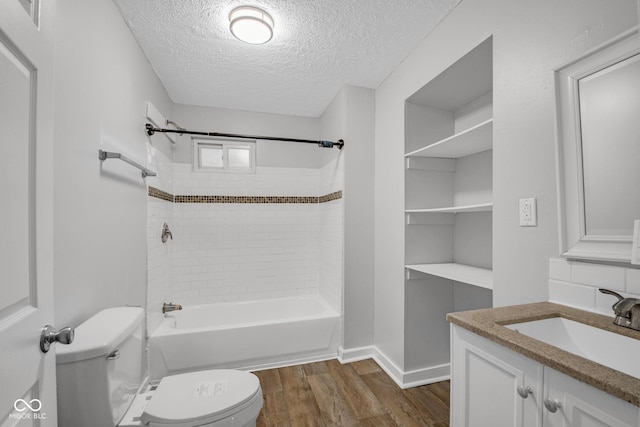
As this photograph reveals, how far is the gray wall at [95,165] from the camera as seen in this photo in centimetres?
115

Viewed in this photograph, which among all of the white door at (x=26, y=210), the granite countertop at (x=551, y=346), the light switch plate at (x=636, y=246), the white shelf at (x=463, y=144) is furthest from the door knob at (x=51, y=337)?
the white shelf at (x=463, y=144)

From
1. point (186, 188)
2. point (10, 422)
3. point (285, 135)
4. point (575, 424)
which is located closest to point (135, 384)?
point (10, 422)

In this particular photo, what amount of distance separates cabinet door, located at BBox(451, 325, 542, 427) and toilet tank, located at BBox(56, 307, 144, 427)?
4.25 feet

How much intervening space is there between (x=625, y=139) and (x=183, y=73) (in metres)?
2.70

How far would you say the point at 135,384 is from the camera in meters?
1.33

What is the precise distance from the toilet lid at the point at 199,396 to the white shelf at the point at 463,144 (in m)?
1.74

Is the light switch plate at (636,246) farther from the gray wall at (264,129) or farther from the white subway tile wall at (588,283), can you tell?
the gray wall at (264,129)

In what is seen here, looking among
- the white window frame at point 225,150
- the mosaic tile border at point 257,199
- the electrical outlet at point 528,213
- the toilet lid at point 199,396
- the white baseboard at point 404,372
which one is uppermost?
the white window frame at point 225,150

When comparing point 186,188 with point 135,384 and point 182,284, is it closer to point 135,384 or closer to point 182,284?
point 182,284

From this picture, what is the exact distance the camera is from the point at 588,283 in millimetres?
1015

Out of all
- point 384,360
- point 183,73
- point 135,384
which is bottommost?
point 384,360

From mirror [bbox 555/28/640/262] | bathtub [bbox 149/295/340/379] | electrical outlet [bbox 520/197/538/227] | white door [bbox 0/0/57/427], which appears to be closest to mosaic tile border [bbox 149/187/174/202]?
bathtub [bbox 149/295/340/379]

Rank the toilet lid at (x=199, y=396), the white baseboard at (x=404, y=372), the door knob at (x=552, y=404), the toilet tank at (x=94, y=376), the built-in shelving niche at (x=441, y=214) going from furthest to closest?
the white baseboard at (x=404, y=372), the built-in shelving niche at (x=441, y=214), the toilet lid at (x=199, y=396), the toilet tank at (x=94, y=376), the door knob at (x=552, y=404)

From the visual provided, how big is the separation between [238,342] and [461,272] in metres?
1.80
